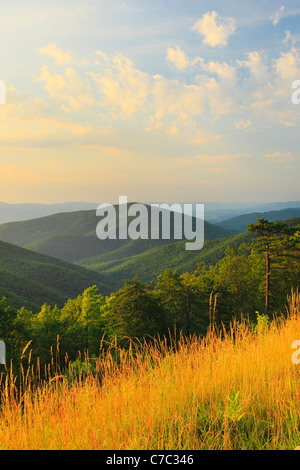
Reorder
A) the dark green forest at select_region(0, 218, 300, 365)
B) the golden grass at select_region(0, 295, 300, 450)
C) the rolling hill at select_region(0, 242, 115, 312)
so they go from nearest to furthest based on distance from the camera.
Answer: the golden grass at select_region(0, 295, 300, 450), the dark green forest at select_region(0, 218, 300, 365), the rolling hill at select_region(0, 242, 115, 312)

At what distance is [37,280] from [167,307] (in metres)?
86.5

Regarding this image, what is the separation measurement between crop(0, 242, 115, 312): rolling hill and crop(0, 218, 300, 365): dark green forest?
39.0 m

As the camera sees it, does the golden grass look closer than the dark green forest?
Yes

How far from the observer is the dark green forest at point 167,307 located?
109 feet

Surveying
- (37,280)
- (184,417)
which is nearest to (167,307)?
(184,417)

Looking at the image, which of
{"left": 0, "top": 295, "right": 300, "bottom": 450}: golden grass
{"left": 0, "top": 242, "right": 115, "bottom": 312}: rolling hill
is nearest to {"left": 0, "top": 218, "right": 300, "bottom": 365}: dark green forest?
{"left": 0, "top": 295, "right": 300, "bottom": 450}: golden grass

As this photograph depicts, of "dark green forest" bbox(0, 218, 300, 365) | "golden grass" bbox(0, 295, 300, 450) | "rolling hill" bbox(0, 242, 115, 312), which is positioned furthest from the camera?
"rolling hill" bbox(0, 242, 115, 312)

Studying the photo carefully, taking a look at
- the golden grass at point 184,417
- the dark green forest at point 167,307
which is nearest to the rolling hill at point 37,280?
the dark green forest at point 167,307

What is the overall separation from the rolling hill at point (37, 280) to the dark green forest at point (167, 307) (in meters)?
39.0

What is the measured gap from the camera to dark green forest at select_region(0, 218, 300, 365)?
109 ft

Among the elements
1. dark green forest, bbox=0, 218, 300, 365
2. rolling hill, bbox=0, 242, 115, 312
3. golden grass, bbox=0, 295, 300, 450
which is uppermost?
golden grass, bbox=0, 295, 300, 450

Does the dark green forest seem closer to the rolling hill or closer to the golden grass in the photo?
the golden grass

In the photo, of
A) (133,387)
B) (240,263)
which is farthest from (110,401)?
(240,263)
